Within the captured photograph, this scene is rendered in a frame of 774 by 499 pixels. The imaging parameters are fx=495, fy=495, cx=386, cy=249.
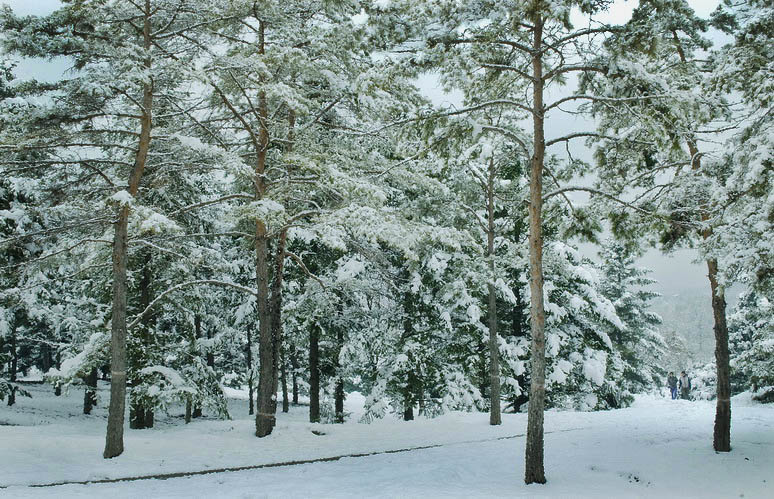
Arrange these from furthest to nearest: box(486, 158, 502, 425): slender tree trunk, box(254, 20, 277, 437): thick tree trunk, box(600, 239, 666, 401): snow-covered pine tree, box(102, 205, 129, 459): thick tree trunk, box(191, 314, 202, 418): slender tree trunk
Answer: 1. box(600, 239, 666, 401): snow-covered pine tree
2. box(191, 314, 202, 418): slender tree trunk
3. box(486, 158, 502, 425): slender tree trunk
4. box(254, 20, 277, 437): thick tree trunk
5. box(102, 205, 129, 459): thick tree trunk

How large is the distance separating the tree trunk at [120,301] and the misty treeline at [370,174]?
5 cm

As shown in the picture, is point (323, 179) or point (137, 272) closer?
point (323, 179)

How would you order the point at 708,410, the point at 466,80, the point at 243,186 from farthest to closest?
the point at 708,410
the point at 243,186
the point at 466,80

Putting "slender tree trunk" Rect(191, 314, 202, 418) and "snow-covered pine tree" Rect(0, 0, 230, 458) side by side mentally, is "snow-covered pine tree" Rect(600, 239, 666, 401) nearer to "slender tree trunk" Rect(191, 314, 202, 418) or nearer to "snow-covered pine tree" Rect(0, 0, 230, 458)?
"slender tree trunk" Rect(191, 314, 202, 418)

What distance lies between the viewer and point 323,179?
37.6 feet

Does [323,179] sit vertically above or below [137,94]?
below

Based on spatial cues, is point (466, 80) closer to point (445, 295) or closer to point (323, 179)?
point (323, 179)

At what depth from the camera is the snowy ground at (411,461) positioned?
8.15 metres

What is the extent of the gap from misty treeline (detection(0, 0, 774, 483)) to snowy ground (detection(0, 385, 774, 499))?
0.88 m

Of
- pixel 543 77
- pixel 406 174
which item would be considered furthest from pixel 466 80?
pixel 406 174

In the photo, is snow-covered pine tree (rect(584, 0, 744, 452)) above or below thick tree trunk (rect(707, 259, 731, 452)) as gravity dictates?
above

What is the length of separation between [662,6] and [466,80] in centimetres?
350

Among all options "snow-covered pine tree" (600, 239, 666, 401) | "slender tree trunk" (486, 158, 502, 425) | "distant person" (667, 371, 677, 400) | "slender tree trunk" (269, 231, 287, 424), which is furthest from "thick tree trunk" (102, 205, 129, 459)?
"distant person" (667, 371, 677, 400)

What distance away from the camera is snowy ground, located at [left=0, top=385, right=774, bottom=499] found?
8.15 meters
